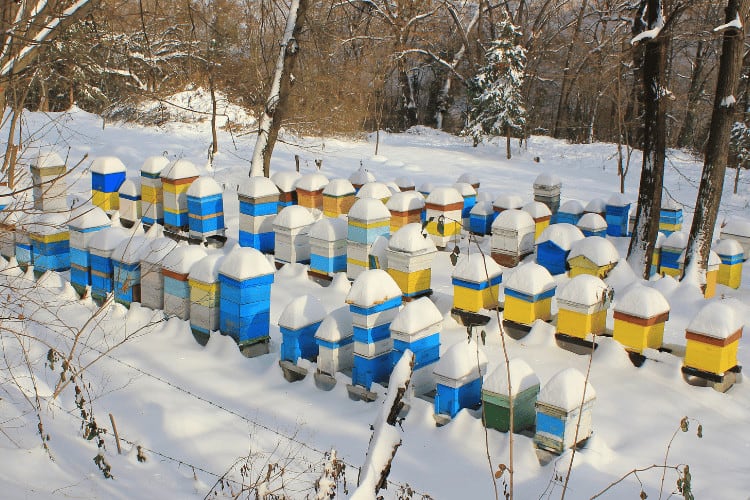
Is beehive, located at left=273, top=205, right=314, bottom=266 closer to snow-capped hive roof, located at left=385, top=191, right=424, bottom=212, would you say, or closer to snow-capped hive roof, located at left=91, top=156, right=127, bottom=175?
snow-capped hive roof, located at left=385, top=191, right=424, bottom=212

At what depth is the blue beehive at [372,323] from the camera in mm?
6016

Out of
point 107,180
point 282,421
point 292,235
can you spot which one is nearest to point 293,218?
point 292,235

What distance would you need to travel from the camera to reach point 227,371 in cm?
665

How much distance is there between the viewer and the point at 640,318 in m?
6.52

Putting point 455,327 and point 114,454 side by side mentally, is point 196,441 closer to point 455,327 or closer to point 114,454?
point 114,454

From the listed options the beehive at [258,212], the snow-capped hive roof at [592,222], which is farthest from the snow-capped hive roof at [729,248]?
the beehive at [258,212]

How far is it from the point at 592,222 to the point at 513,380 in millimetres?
5073

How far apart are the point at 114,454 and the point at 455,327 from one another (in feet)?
11.3

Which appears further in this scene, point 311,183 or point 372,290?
point 311,183

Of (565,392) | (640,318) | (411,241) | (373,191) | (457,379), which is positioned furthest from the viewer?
(373,191)

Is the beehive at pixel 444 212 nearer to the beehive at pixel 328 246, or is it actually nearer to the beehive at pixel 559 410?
the beehive at pixel 328 246

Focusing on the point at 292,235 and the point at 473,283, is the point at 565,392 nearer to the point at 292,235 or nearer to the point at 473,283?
the point at 473,283

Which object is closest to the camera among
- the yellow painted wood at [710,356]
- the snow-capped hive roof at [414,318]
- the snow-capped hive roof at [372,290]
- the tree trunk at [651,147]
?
the snow-capped hive roof at [414,318]

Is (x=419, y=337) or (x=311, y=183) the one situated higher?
A: (x=311, y=183)
